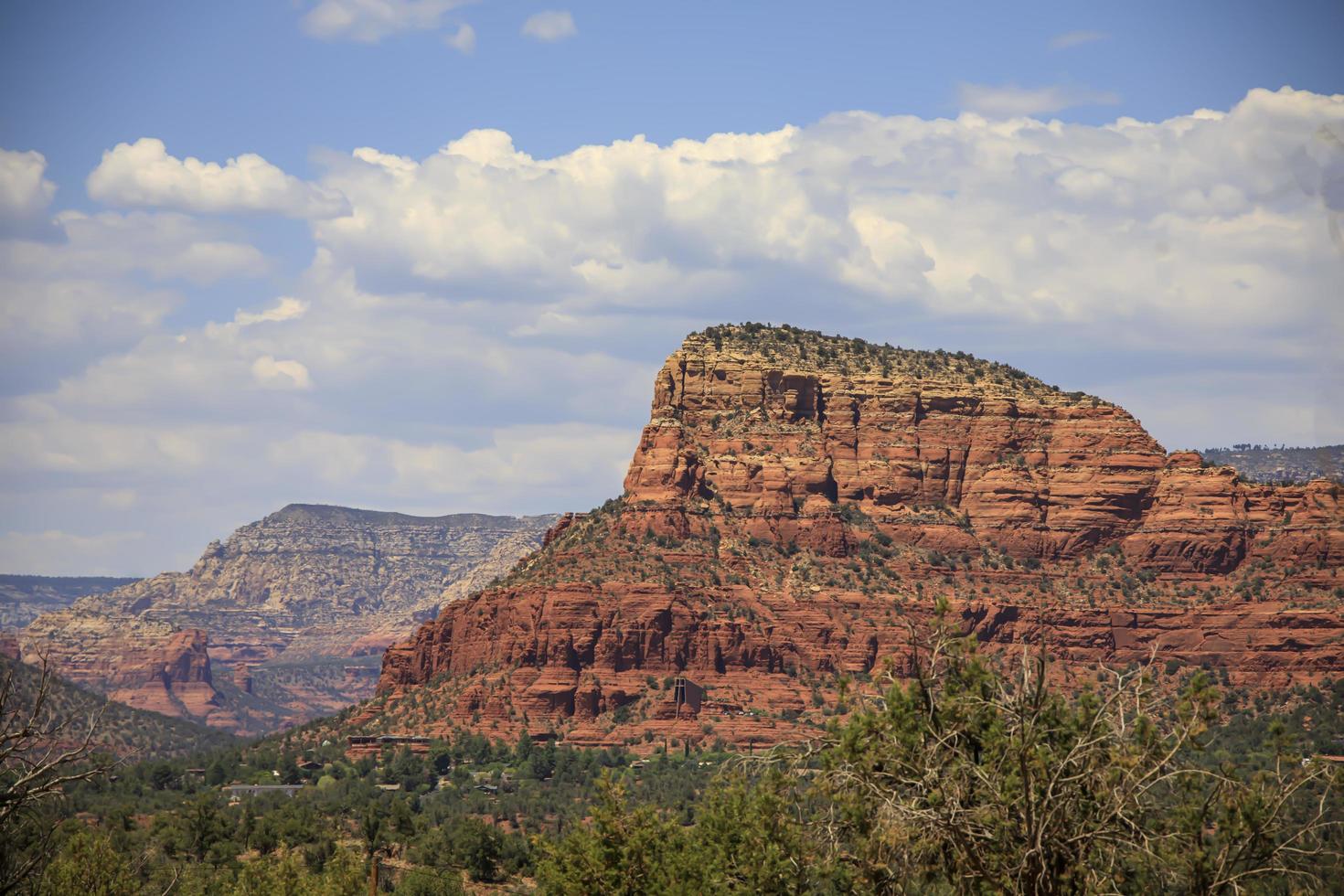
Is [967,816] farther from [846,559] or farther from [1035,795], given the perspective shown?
[846,559]

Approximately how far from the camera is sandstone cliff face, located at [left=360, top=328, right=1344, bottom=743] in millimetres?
151625

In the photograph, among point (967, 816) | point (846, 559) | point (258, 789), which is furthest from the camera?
point (846, 559)

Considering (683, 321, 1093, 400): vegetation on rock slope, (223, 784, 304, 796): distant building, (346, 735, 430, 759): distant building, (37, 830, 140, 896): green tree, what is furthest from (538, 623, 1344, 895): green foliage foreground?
(683, 321, 1093, 400): vegetation on rock slope

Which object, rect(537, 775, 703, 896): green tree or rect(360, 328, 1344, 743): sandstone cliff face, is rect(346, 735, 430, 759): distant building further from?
rect(537, 775, 703, 896): green tree

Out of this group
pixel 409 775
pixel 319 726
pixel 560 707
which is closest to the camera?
pixel 409 775

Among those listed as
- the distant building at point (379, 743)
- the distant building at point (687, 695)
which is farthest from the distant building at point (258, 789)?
the distant building at point (687, 695)

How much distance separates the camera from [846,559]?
164000 mm

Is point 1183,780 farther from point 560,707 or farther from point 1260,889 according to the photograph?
point 560,707

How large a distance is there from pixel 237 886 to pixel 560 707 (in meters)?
81.8

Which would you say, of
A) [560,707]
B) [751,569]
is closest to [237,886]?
[560,707]

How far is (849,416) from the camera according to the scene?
170000 mm

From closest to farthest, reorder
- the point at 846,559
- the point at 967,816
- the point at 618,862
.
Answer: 1. the point at 967,816
2. the point at 618,862
3. the point at 846,559

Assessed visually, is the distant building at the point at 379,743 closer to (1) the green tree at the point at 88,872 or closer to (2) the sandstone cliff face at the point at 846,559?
(2) the sandstone cliff face at the point at 846,559

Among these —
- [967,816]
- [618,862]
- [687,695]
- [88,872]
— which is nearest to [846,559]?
[687,695]
